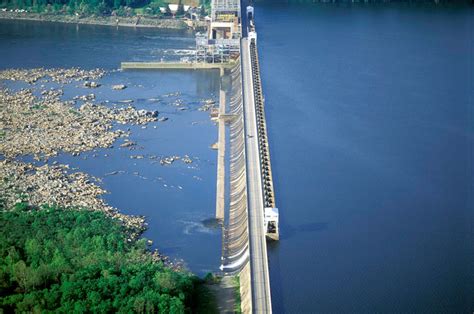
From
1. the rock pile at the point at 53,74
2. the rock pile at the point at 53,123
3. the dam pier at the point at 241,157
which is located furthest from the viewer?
the rock pile at the point at 53,74

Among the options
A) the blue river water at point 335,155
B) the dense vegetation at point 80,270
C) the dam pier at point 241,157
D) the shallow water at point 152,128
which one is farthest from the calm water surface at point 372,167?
the dense vegetation at point 80,270

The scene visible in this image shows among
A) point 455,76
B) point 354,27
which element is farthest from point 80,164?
point 354,27

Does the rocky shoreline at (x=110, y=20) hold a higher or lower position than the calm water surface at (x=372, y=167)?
higher

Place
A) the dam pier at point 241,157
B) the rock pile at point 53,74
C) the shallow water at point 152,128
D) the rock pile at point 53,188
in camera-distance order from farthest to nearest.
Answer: the rock pile at point 53,74
the rock pile at point 53,188
the shallow water at point 152,128
the dam pier at point 241,157

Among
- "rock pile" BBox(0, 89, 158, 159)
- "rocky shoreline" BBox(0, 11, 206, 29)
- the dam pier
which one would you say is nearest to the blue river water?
the dam pier

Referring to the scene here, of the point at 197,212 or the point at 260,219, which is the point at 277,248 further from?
the point at 197,212

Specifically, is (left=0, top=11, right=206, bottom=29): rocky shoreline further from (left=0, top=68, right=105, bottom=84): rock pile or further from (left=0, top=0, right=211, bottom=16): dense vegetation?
(left=0, top=68, right=105, bottom=84): rock pile

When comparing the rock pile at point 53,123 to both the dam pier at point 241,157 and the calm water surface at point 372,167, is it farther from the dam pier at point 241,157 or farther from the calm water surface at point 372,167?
the calm water surface at point 372,167
